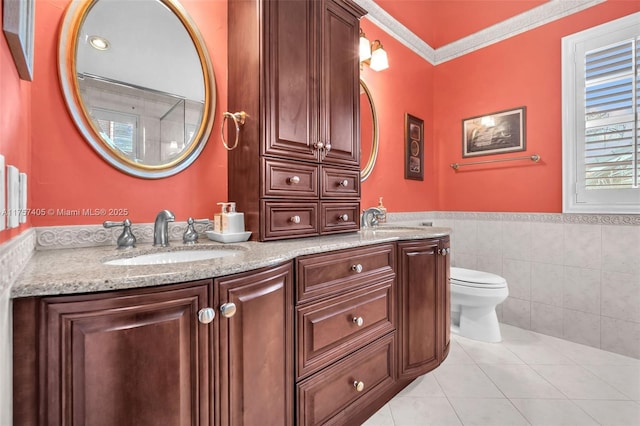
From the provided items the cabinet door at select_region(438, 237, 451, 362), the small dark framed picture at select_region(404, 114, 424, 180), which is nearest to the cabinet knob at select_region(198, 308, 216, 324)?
the cabinet door at select_region(438, 237, 451, 362)

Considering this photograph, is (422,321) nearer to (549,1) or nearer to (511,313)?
(511,313)

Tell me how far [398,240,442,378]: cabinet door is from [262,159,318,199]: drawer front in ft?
1.91

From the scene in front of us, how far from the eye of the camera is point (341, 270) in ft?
4.16

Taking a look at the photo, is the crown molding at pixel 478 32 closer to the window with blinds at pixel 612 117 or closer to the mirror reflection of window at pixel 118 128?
the window with blinds at pixel 612 117

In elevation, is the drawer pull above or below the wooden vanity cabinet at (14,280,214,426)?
above

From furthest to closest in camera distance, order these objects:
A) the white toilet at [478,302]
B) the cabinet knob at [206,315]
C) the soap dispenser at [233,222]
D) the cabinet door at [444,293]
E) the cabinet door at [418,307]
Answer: the white toilet at [478,302]
the cabinet door at [444,293]
the cabinet door at [418,307]
the soap dispenser at [233,222]
the cabinet knob at [206,315]

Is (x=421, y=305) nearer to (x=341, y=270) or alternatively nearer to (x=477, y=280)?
(x=341, y=270)

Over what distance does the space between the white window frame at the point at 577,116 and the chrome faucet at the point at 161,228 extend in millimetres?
2809

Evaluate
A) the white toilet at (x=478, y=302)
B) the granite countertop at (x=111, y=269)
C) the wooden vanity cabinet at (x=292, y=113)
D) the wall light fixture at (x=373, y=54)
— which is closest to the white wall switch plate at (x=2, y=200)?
the granite countertop at (x=111, y=269)

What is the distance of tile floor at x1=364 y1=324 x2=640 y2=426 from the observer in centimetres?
144

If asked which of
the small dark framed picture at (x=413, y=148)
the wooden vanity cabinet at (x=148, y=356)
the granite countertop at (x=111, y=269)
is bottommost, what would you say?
the wooden vanity cabinet at (x=148, y=356)

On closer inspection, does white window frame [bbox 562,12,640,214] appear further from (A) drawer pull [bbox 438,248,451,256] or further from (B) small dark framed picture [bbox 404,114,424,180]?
(A) drawer pull [bbox 438,248,451,256]

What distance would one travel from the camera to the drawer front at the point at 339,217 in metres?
1.58

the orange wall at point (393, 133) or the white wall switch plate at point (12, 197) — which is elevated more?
the orange wall at point (393, 133)
